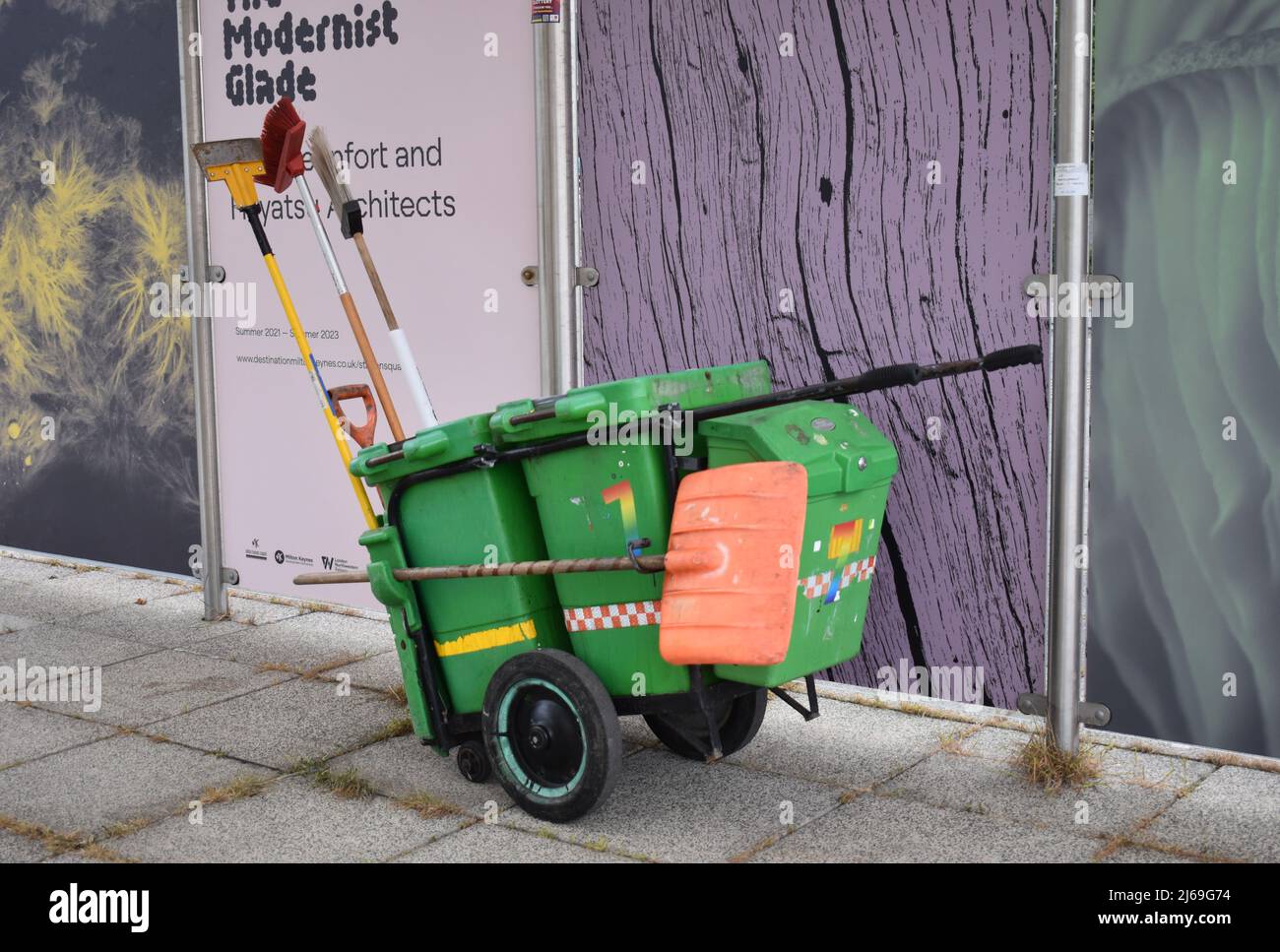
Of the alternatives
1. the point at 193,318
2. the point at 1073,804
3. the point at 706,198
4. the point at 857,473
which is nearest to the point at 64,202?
the point at 193,318

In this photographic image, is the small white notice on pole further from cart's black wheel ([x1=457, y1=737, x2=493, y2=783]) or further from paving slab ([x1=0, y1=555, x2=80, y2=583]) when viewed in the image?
paving slab ([x1=0, y1=555, x2=80, y2=583])

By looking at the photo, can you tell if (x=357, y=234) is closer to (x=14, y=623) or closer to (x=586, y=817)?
(x=586, y=817)

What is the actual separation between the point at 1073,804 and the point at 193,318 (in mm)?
4395

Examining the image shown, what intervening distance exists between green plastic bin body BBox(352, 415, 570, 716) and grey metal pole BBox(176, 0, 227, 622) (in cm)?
262

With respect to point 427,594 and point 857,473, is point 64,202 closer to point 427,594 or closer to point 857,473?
point 427,594

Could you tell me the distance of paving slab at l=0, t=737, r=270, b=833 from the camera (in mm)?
4406

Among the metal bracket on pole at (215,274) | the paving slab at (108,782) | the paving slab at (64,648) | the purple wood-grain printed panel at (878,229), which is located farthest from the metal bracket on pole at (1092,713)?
the metal bracket on pole at (215,274)

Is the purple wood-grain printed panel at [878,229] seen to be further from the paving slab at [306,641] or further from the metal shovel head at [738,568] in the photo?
the paving slab at [306,641]

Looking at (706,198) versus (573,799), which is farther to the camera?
(706,198)

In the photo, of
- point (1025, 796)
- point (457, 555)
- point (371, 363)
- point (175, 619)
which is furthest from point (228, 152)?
point (1025, 796)

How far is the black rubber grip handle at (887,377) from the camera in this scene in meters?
3.72

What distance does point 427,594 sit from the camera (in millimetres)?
4480

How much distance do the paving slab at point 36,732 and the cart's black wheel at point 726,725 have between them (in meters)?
1.99
